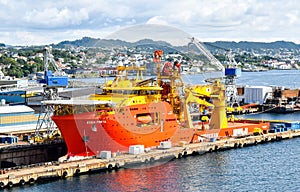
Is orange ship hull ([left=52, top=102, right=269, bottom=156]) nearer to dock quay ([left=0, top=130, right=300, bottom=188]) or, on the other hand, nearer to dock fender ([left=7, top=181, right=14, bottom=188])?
dock quay ([left=0, top=130, right=300, bottom=188])

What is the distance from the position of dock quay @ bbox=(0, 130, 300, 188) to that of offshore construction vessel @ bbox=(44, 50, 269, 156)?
0.88 metres

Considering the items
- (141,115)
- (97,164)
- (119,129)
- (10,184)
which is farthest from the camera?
(141,115)

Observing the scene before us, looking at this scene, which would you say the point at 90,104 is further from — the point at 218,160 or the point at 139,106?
the point at 218,160

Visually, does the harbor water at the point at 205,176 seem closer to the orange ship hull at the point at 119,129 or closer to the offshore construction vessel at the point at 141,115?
the orange ship hull at the point at 119,129

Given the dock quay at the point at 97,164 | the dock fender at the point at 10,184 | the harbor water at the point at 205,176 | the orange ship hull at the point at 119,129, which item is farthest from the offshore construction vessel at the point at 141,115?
the dock fender at the point at 10,184

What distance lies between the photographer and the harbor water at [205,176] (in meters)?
25.5

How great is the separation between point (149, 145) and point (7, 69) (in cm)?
9466

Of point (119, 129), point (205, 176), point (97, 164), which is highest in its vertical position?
point (119, 129)

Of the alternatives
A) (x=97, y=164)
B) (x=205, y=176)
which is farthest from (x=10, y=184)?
(x=205, y=176)

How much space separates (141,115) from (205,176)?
552cm

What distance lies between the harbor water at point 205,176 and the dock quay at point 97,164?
375mm

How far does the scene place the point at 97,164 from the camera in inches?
1117

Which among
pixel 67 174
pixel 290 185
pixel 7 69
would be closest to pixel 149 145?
pixel 67 174

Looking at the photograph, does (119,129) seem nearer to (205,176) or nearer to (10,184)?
(205,176)
